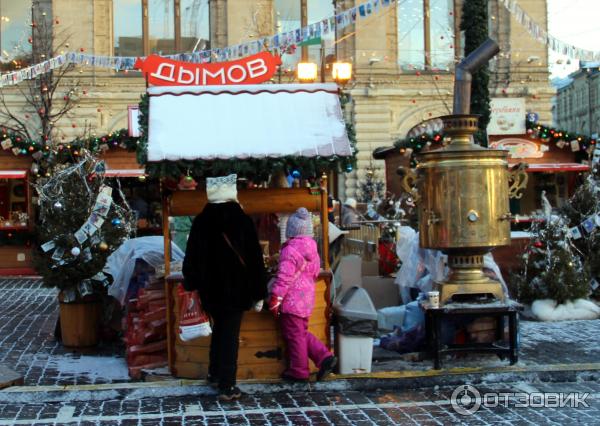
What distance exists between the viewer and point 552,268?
35.9 feet

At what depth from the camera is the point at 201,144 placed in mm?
7215

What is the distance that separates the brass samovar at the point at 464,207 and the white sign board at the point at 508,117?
1262 centimetres

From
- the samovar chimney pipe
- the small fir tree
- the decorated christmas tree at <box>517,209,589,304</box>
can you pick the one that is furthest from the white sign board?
the samovar chimney pipe

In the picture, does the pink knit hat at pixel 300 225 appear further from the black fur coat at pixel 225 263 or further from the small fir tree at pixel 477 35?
the small fir tree at pixel 477 35

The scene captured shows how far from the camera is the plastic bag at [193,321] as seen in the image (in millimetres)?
6852

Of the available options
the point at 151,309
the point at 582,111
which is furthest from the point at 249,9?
the point at 582,111

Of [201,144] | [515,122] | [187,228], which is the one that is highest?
[515,122]

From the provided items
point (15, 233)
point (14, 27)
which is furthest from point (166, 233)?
point (14, 27)

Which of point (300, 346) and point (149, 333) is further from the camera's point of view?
point (149, 333)

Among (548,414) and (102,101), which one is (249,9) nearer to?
(102,101)

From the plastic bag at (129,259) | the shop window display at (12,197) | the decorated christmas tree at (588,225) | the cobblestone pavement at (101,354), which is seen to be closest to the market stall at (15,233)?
the shop window display at (12,197)

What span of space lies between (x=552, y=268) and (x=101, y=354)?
5983 millimetres

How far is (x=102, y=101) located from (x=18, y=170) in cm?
1012

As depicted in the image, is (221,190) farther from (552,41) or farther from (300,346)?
(552,41)
